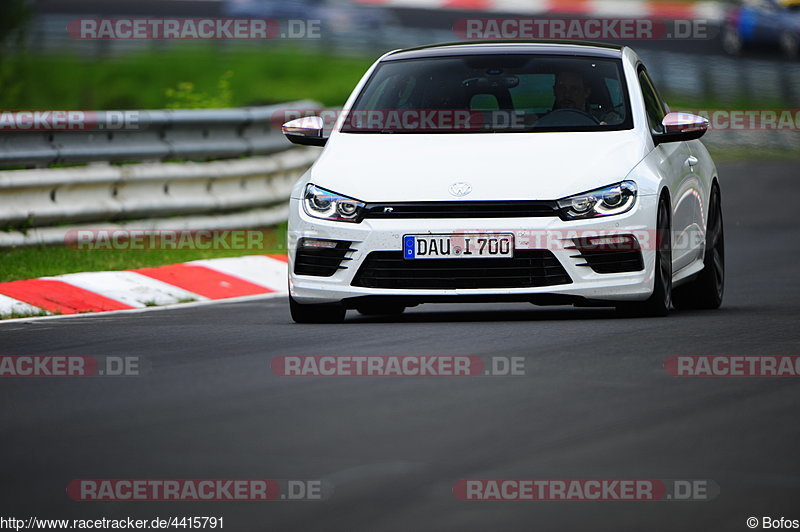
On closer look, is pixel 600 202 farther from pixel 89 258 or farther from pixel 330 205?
pixel 89 258

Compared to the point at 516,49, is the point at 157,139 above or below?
below

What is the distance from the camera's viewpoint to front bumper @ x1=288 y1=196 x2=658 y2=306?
9375 millimetres

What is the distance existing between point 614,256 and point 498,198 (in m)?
0.70

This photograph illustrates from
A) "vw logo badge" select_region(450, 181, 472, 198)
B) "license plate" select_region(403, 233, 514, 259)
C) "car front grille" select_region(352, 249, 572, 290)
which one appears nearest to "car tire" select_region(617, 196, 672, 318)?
"car front grille" select_region(352, 249, 572, 290)

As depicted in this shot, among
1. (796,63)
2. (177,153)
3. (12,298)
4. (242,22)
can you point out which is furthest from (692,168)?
(242,22)

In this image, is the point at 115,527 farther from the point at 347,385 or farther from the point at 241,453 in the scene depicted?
the point at 347,385

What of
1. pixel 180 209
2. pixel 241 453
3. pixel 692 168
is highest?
pixel 241 453

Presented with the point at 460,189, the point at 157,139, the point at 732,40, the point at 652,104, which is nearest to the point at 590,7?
the point at 732,40

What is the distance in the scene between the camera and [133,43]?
135 ft

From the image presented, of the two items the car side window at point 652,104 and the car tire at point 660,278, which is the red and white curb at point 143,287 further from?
the car tire at point 660,278

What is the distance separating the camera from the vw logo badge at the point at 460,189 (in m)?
9.45

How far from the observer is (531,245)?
9.37 m

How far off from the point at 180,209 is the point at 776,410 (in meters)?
8.44

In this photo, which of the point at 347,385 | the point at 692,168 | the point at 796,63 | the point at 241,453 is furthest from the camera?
the point at 796,63
